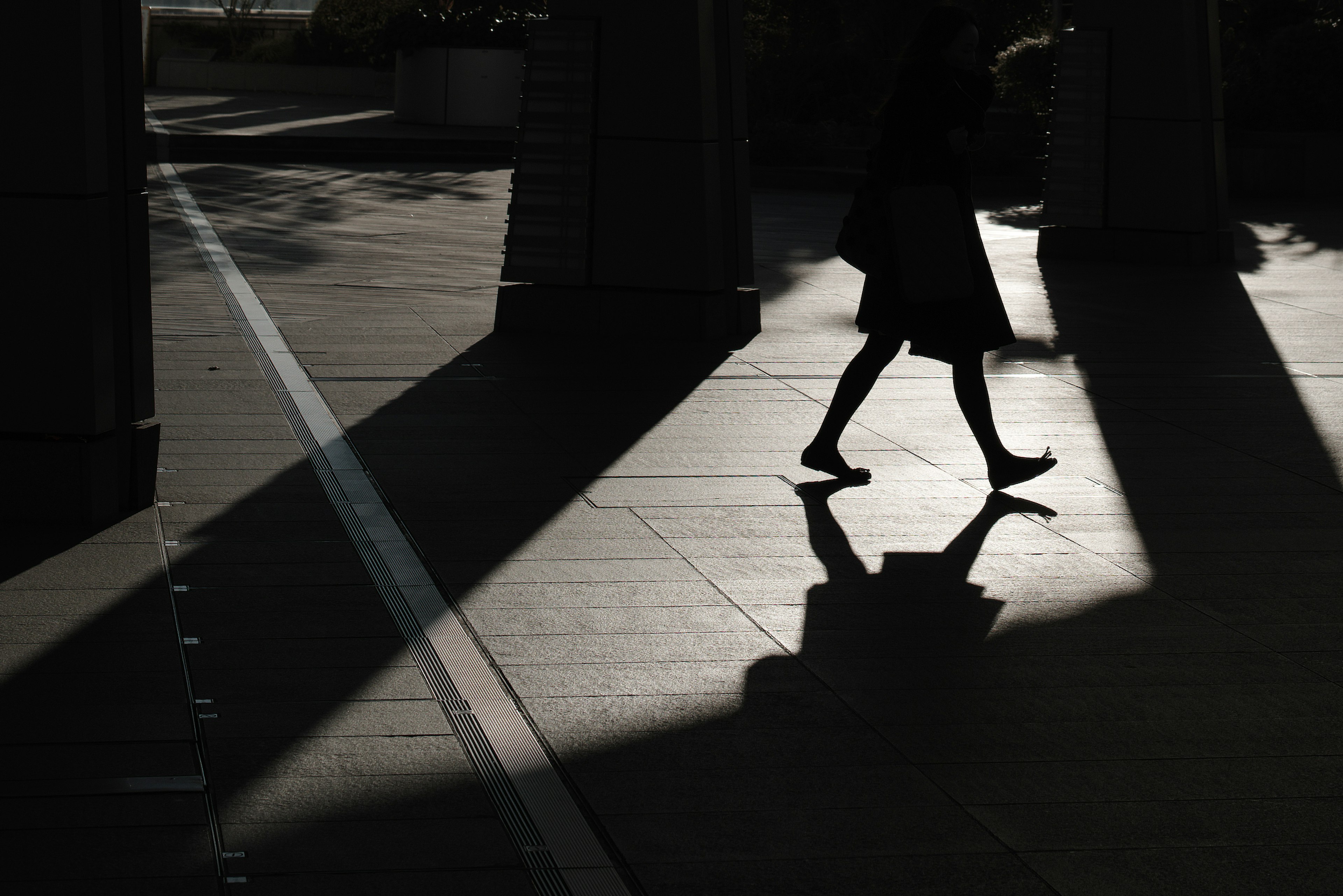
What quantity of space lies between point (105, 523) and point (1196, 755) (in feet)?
11.9

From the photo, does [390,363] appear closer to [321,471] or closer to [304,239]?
[321,471]

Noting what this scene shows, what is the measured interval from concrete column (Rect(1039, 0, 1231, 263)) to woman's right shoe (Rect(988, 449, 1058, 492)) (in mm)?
8719

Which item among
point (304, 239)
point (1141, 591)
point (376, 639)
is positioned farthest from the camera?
point (304, 239)

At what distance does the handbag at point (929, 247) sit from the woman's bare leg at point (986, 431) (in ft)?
1.10

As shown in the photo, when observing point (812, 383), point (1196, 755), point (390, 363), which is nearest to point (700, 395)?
point (812, 383)

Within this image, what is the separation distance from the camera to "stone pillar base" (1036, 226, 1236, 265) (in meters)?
14.2

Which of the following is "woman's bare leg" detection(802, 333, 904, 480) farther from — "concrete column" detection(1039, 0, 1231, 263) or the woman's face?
"concrete column" detection(1039, 0, 1231, 263)

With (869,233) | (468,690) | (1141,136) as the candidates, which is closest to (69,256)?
(468,690)

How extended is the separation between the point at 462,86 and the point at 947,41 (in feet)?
82.6

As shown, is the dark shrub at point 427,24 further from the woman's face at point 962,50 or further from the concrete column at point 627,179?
the woman's face at point 962,50

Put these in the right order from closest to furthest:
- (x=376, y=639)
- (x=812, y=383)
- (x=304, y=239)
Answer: (x=376, y=639) → (x=812, y=383) → (x=304, y=239)

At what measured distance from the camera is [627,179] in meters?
9.83

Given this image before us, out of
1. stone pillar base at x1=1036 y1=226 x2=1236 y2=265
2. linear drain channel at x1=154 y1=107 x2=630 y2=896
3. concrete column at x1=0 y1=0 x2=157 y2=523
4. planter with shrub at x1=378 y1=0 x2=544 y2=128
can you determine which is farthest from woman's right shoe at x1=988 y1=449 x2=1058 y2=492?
planter with shrub at x1=378 y1=0 x2=544 y2=128

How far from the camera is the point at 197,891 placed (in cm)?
303
